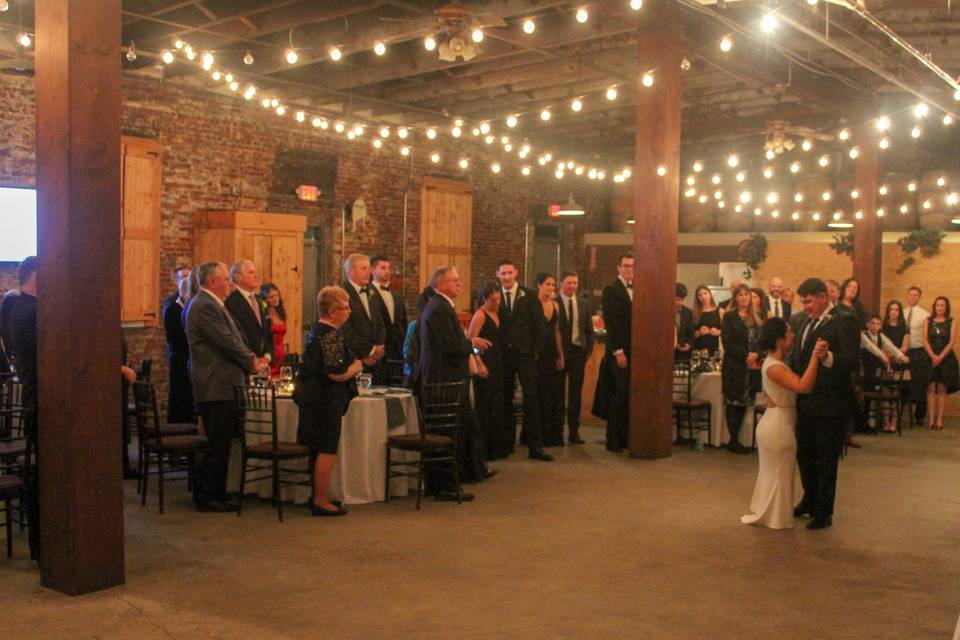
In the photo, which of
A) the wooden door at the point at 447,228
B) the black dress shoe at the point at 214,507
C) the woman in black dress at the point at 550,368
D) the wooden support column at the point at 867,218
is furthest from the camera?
the wooden door at the point at 447,228

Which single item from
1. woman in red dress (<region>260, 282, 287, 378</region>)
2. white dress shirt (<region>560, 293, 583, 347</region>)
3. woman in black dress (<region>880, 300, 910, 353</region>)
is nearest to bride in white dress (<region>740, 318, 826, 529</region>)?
white dress shirt (<region>560, 293, 583, 347</region>)

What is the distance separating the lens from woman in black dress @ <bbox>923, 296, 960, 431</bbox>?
40.9 ft

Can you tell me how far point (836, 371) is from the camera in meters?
6.76

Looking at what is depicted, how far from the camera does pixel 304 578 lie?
566cm

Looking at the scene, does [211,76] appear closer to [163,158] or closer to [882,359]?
[163,158]

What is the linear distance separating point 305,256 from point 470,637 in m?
9.62

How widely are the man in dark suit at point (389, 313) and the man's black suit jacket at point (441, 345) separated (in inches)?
Result: 63.2

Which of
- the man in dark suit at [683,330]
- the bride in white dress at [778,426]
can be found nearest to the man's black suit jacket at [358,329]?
the bride in white dress at [778,426]

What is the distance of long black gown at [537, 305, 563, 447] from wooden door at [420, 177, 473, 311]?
535cm

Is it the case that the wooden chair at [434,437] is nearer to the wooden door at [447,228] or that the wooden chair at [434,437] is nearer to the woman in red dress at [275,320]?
the woman in red dress at [275,320]

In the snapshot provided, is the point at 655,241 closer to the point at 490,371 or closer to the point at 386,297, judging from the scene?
the point at 490,371

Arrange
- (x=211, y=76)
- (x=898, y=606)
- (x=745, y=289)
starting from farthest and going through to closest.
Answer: (x=211, y=76) → (x=745, y=289) → (x=898, y=606)

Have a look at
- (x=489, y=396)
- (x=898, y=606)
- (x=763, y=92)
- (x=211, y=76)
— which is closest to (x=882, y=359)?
(x=763, y=92)

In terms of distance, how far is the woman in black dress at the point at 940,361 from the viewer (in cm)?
1247
